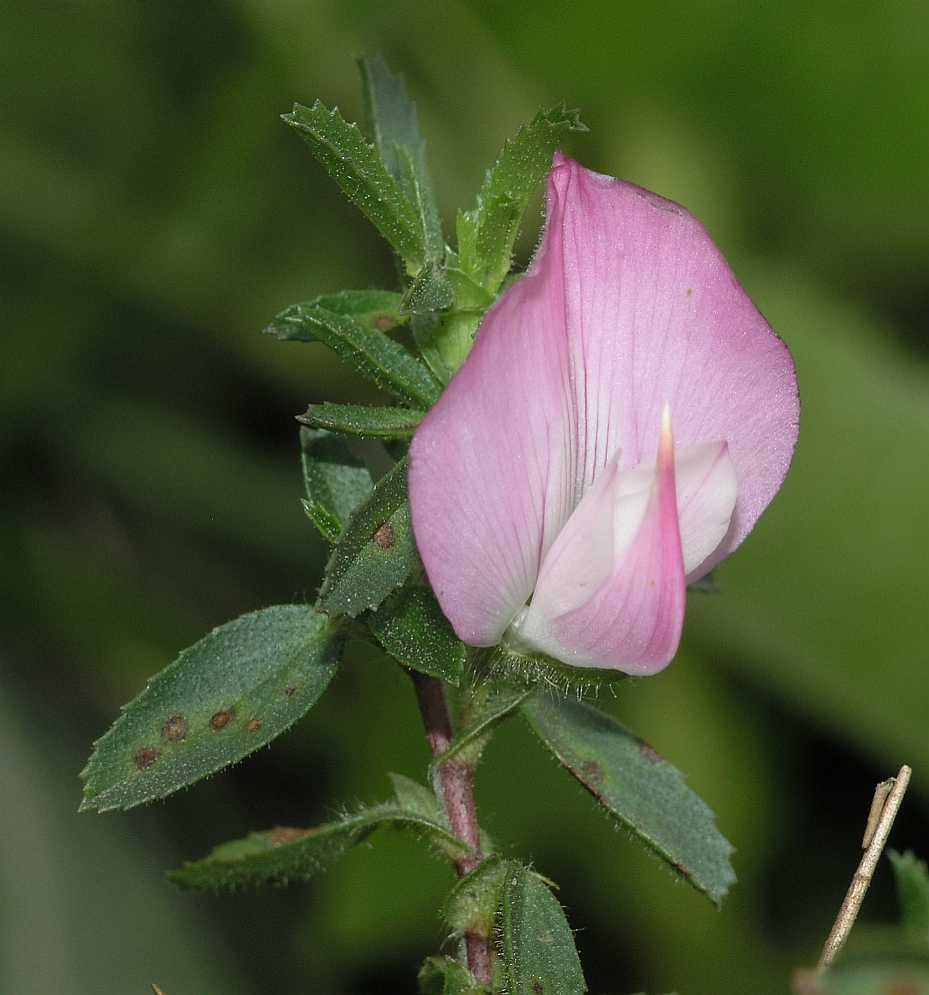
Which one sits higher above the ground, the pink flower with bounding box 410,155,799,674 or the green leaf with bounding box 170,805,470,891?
the pink flower with bounding box 410,155,799,674

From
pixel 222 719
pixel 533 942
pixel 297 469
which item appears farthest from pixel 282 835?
pixel 297 469

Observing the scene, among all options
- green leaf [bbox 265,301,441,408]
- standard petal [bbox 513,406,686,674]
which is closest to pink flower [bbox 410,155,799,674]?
standard petal [bbox 513,406,686,674]

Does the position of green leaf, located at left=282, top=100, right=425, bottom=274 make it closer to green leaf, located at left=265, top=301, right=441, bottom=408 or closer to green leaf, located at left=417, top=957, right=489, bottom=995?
green leaf, located at left=265, top=301, right=441, bottom=408

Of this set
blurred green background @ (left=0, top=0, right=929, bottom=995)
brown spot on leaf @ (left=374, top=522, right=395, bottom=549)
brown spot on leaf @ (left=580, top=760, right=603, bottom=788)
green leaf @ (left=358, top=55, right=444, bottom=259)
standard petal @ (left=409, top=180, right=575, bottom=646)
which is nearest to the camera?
standard petal @ (left=409, top=180, right=575, bottom=646)

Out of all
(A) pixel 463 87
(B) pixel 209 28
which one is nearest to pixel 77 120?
(B) pixel 209 28

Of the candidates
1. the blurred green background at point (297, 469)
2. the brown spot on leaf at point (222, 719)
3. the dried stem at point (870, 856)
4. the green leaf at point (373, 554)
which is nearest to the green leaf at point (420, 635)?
the green leaf at point (373, 554)

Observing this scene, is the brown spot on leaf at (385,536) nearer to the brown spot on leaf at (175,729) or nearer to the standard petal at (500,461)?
the standard petal at (500,461)

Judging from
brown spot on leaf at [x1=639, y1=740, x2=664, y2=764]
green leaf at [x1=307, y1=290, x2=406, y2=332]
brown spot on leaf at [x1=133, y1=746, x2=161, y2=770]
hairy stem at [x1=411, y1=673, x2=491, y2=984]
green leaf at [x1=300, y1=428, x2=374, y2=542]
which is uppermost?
green leaf at [x1=307, y1=290, x2=406, y2=332]
